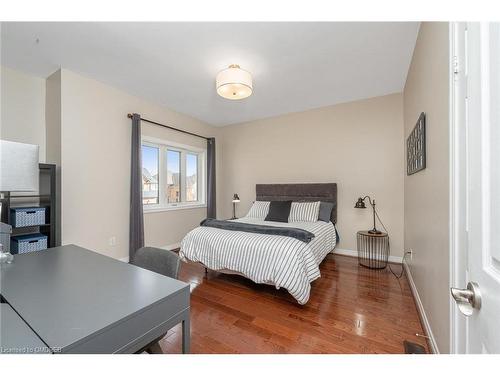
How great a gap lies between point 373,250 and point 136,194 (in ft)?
11.7

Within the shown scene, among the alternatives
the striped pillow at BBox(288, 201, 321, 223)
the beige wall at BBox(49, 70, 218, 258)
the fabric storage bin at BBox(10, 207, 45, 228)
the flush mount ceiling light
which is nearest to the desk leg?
the flush mount ceiling light

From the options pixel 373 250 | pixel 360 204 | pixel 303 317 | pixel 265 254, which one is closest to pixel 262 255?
pixel 265 254

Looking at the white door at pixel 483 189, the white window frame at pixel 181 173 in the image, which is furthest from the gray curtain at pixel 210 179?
the white door at pixel 483 189

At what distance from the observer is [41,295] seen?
86cm

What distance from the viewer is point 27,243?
216 centimetres

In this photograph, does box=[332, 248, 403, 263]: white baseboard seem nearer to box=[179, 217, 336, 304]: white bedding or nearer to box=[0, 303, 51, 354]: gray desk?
box=[179, 217, 336, 304]: white bedding

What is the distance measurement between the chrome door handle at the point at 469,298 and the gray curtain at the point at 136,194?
132 inches

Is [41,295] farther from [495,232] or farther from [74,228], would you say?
[74,228]

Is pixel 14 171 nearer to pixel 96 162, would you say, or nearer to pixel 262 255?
pixel 96 162

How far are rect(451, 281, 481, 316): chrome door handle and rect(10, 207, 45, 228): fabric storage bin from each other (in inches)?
126

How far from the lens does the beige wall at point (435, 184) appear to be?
1.18 meters

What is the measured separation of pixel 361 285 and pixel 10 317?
2.77 m

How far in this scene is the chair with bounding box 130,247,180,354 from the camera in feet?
4.19
